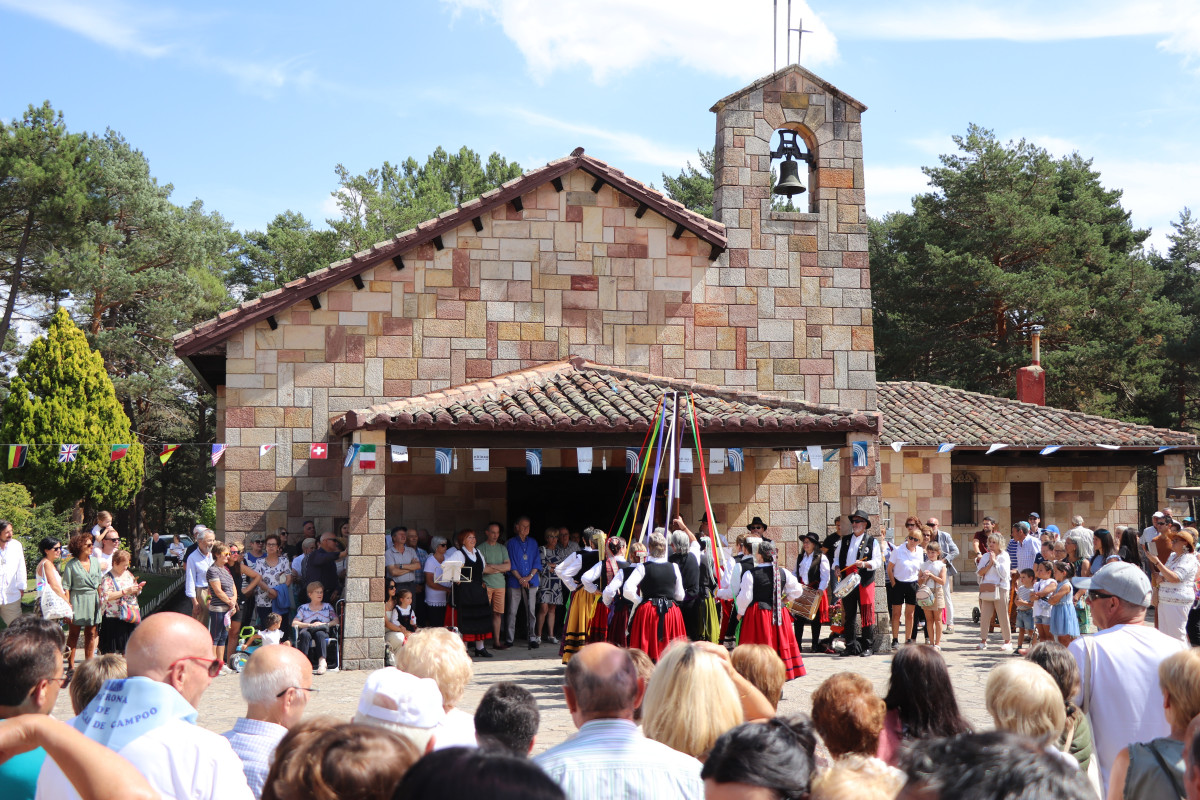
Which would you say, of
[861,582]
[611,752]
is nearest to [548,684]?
[861,582]

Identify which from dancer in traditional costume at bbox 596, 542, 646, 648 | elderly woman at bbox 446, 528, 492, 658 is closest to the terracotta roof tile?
elderly woman at bbox 446, 528, 492, 658

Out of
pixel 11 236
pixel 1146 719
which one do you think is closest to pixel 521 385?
pixel 1146 719

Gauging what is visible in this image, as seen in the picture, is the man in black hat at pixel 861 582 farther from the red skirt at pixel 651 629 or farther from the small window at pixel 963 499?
the small window at pixel 963 499

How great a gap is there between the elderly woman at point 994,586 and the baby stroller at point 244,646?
28.8 feet

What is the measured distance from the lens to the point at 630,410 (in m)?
12.5

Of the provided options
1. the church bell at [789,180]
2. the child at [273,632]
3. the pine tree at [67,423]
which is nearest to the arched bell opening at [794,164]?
the church bell at [789,180]

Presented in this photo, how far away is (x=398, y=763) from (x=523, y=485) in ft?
42.6

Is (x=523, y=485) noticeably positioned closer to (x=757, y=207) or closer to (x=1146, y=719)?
(x=757, y=207)

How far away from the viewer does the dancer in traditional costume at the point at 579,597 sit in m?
10.6

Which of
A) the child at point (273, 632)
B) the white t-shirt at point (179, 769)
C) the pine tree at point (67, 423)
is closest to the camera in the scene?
the white t-shirt at point (179, 769)

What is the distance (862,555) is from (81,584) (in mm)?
9000

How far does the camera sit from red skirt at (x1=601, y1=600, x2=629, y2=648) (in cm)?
978

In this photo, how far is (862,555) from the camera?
1266 centimetres

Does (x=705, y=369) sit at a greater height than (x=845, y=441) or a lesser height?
greater
